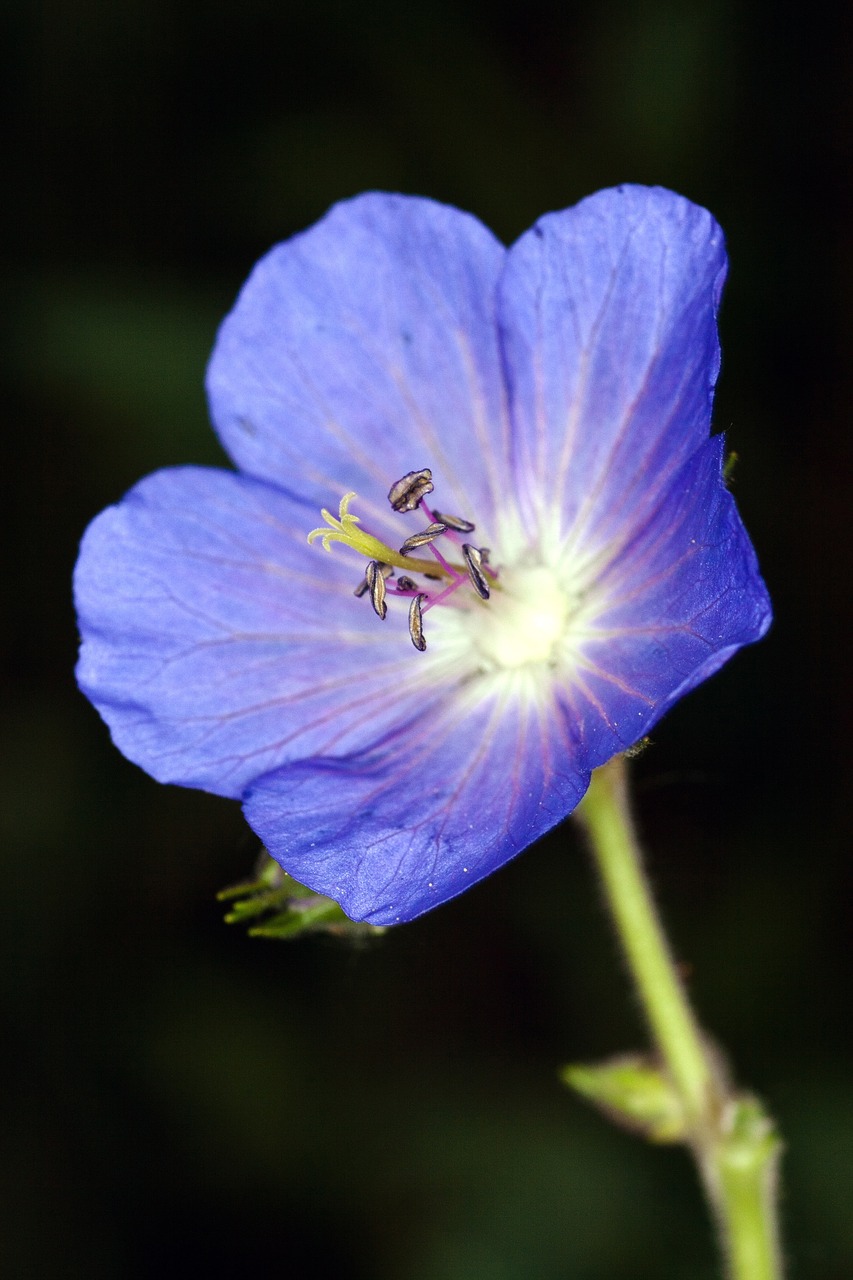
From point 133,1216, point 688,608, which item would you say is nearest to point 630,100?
point 688,608

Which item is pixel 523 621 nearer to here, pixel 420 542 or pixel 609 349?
pixel 420 542

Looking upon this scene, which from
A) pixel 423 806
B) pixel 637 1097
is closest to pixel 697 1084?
pixel 637 1097

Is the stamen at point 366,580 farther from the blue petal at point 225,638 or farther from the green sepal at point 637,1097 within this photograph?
the green sepal at point 637,1097

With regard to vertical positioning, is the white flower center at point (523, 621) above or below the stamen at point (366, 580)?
below

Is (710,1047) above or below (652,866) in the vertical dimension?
above

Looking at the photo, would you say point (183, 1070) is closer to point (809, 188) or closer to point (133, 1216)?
point (133, 1216)

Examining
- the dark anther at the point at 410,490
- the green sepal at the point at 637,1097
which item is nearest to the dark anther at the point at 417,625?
the dark anther at the point at 410,490
